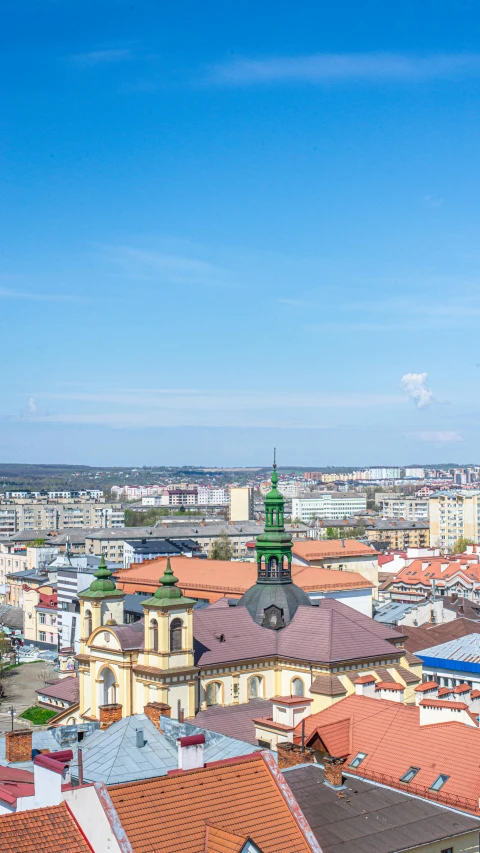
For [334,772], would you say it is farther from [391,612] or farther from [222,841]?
[391,612]

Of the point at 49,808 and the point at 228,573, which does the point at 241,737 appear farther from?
the point at 228,573

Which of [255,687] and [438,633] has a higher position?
[438,633]

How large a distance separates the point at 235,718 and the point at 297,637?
17.5 feet

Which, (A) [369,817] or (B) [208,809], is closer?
(B) [208,809]

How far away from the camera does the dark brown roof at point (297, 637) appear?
4669 centimetres

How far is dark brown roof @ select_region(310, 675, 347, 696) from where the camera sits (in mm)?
45344

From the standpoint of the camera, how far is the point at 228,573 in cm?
7544

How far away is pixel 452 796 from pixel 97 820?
37.3 ft

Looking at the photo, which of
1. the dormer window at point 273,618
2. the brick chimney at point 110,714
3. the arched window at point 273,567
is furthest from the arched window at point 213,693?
the brick chimney at point 110,714

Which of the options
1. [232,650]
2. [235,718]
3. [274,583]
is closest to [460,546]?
[274,583]

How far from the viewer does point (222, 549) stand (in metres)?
152

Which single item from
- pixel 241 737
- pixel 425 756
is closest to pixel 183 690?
pixel 241 737

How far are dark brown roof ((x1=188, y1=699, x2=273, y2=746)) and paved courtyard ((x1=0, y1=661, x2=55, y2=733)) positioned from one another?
961 inches

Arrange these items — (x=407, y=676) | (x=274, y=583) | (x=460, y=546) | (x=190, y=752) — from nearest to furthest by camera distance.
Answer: (x=190, y=752), (x=407, y=676), (x=274, y=583), (x=460, y=546)
